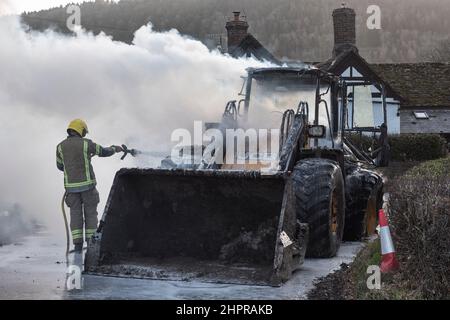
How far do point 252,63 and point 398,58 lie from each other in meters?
76.7

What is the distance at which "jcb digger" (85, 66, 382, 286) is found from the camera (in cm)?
826

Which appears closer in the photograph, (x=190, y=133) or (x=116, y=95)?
(x=190, y=133)

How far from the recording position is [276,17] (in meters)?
71.8

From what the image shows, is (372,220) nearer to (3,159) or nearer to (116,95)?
(116,95)

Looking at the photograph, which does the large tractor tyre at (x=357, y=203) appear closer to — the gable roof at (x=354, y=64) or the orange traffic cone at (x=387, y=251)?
the orange traffic cone at (x=387, y=251)

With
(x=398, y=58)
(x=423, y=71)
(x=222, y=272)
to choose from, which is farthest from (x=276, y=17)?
(x=222, y=272)

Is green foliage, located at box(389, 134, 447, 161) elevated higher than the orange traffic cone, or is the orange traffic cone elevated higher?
green foliage, located at box(389, 134, 447, 161)

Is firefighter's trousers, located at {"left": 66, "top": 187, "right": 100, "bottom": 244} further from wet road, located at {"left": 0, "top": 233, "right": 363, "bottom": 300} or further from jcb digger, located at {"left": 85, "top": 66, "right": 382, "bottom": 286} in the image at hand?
jcb digger, located at {"left": 85, "top": 66, "right": 382, "bottom": 286}

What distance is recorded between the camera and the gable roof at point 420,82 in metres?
35.4

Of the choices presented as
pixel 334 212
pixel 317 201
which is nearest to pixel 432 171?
pixel 334 212

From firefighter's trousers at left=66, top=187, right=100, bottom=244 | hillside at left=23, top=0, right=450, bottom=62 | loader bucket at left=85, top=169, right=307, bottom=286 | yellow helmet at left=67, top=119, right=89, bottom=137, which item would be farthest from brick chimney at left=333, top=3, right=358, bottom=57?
loader bucket at left=85, top=169, right=307, bottom=286

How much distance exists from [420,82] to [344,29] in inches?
232

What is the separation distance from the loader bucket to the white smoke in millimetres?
2682

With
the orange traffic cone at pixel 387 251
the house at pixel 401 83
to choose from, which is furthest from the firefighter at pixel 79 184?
the house at pixel 401 83
